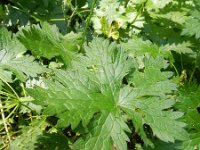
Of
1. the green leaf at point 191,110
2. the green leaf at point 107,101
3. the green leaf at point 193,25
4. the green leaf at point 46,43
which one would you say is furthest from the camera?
the green leaf at point 193,25

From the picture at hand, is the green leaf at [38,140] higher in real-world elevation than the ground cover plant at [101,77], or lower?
lower

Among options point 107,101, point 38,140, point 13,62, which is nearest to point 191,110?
point 107,101

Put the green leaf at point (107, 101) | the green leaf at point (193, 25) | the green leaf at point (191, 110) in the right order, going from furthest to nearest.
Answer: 1. the green leaf at point (193, 25)
2. the green leaf at point (191, 110)
3. the green leaf at point (107, 101)

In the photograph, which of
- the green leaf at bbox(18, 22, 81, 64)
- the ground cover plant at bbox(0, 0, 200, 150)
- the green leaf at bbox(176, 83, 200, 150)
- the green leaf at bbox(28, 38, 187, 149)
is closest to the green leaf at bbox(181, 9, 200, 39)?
the ground cover plant at bbox(0, 0, 200, 150)

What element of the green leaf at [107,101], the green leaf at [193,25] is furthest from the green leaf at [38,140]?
the green leaf at [193,25]

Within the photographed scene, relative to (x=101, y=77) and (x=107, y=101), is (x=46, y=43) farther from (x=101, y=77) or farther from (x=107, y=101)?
(x=107, y=101)

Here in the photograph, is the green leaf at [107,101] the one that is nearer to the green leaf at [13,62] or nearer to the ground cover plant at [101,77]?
the ground cover plant at [101,77]

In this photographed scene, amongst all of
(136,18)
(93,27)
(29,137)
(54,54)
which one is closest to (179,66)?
(136,18)

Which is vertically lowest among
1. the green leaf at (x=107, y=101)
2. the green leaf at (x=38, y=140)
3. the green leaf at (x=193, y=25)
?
the green leaf at (x=38, y=140)

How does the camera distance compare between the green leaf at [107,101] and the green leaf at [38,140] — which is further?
the green leaf at [38,140]
